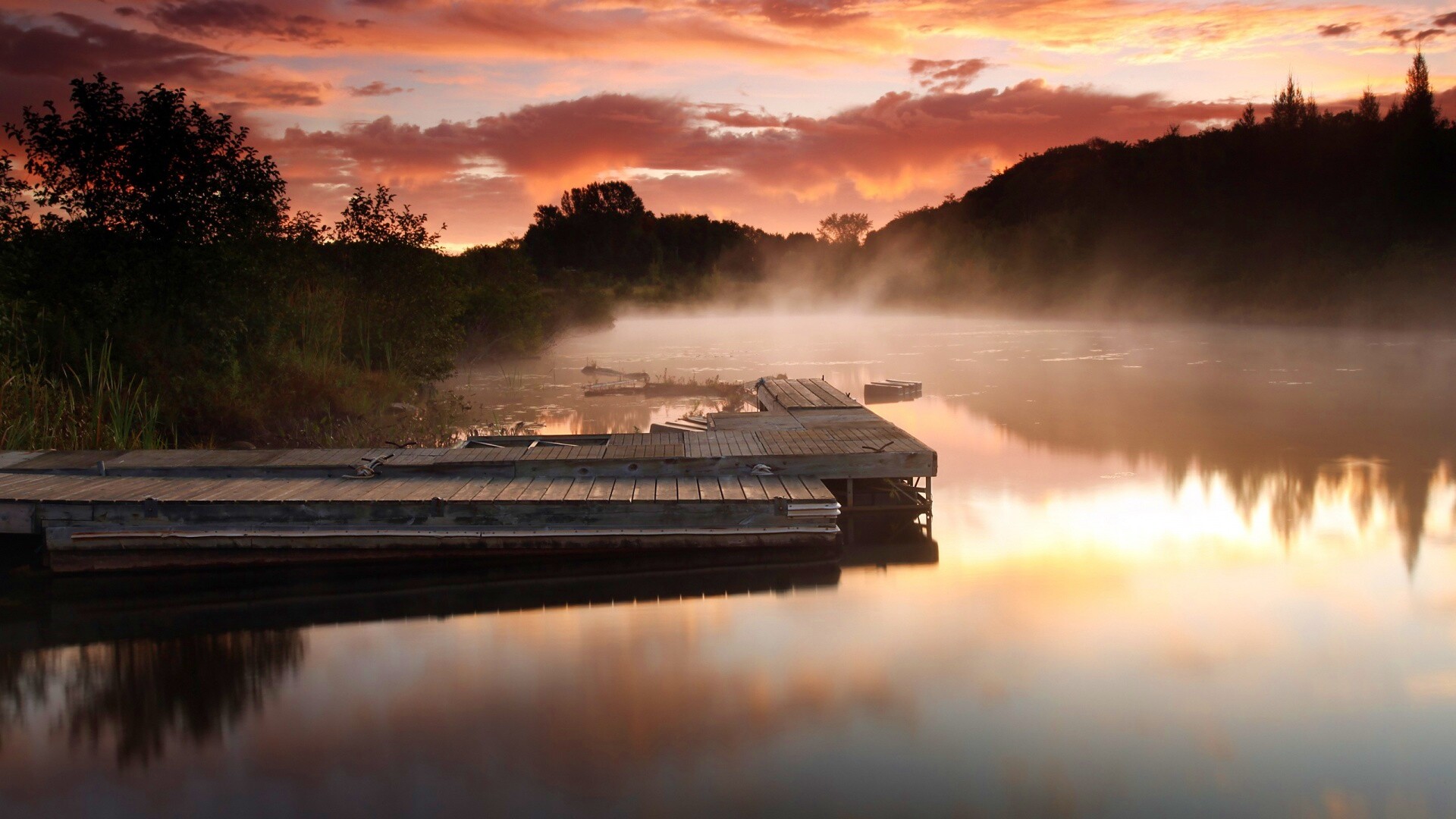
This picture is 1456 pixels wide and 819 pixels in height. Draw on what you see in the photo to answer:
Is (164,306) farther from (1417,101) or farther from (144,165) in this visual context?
(1417,101)

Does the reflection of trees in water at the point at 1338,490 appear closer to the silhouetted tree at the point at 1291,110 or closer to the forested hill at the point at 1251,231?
the forested hill at the point at 1251,231

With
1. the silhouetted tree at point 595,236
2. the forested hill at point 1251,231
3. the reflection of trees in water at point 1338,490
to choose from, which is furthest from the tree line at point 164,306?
the silhouetted tree at point 595,236

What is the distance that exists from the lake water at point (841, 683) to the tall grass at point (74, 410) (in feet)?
10.2

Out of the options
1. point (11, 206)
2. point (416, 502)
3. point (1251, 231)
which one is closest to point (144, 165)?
point (11, 206)

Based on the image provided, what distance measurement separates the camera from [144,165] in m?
12.2

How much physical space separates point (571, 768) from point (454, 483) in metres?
3.97

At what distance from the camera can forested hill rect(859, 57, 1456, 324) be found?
129ft

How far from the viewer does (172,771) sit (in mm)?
5422

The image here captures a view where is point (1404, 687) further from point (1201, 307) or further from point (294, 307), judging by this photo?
point (1201, 307)

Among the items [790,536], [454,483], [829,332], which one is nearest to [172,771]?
[454,483]

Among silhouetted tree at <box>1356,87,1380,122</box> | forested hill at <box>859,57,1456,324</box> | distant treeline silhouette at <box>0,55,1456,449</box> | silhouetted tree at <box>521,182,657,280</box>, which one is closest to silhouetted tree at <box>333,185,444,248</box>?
distant treeline silhouette at <box>0,55,1456,449</box>

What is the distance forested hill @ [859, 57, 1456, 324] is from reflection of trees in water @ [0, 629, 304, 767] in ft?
128

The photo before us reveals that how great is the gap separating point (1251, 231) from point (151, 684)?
50.6 metres

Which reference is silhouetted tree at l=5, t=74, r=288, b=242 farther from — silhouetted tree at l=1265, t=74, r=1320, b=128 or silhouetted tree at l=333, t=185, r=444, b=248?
silhouetted tree at l=1265, t=74, r=1320, b=128
